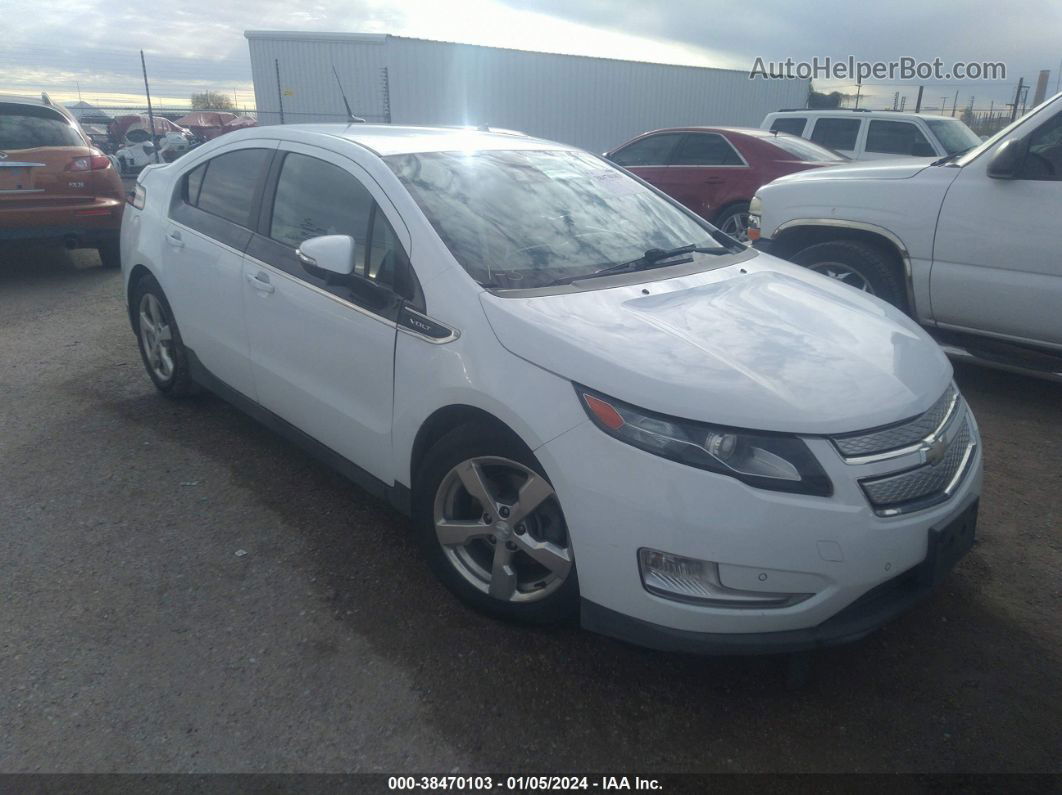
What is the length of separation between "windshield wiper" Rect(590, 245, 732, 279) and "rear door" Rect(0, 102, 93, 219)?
6.79m

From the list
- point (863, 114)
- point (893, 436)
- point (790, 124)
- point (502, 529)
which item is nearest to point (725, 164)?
point (863, 114)

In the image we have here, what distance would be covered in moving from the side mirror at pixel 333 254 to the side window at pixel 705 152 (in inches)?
278

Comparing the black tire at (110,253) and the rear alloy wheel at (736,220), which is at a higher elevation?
the rear alloy wheel at (736,220)

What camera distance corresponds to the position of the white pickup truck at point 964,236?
4566 millimetres

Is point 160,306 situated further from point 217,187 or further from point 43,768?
point 43,768

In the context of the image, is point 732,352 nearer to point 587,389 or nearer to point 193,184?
point 587,389

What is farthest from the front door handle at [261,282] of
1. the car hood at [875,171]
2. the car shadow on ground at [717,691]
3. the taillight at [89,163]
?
the taillight at [89,163]

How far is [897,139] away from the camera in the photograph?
10781 millimetres

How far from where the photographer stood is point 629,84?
840 inches

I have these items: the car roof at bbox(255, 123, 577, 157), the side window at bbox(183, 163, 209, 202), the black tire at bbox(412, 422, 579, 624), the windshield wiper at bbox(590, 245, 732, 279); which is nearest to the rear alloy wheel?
the car roof at bbox(255, 123, 577, 157)

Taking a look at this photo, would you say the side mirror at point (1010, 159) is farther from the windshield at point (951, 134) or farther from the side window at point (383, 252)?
the windshield at point (951, 134)

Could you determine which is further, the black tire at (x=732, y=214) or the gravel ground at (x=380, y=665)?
the black tire at (x=732, y=214)

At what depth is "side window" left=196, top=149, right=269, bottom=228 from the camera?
154 inches

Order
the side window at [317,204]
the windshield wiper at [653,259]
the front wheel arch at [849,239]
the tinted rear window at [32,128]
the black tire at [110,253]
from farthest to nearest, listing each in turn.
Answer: the black tire at [110,253], the tinted rear window at [32,128], the front wheel arch at [849,239], the side window at [317,204], the windshield wiper at [653,259]
